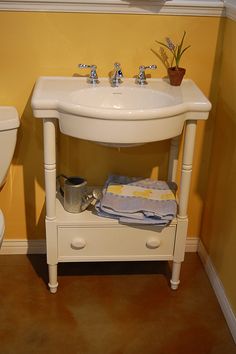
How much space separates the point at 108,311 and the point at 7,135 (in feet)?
2.65

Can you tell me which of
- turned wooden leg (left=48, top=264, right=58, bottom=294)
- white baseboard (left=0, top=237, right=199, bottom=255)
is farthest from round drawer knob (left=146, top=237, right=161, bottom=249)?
white baseboard (left=0, top=237, right=199, bottom=255)

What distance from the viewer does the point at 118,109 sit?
5.28 ft

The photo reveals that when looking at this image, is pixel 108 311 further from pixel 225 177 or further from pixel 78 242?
pixel 225 177

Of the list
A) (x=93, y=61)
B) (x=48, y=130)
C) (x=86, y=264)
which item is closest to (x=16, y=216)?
(x=86, y=264)

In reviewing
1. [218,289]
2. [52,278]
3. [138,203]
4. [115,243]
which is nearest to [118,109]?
[138,203]

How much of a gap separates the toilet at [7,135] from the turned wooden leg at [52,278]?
312 millimetres

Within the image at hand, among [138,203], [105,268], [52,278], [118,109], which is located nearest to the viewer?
[118,109]

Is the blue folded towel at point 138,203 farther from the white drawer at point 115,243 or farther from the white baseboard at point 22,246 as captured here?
the white baseboard at point 22,246

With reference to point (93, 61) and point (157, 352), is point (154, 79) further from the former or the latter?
point (157, 352)

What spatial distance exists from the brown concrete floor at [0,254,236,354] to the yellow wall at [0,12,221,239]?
0.40 meters

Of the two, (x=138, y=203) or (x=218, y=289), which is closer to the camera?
(x=138, y=203)

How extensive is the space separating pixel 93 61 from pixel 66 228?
2.23ft

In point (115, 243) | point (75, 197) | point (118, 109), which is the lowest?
point (115, 243)

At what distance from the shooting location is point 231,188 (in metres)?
1.90
